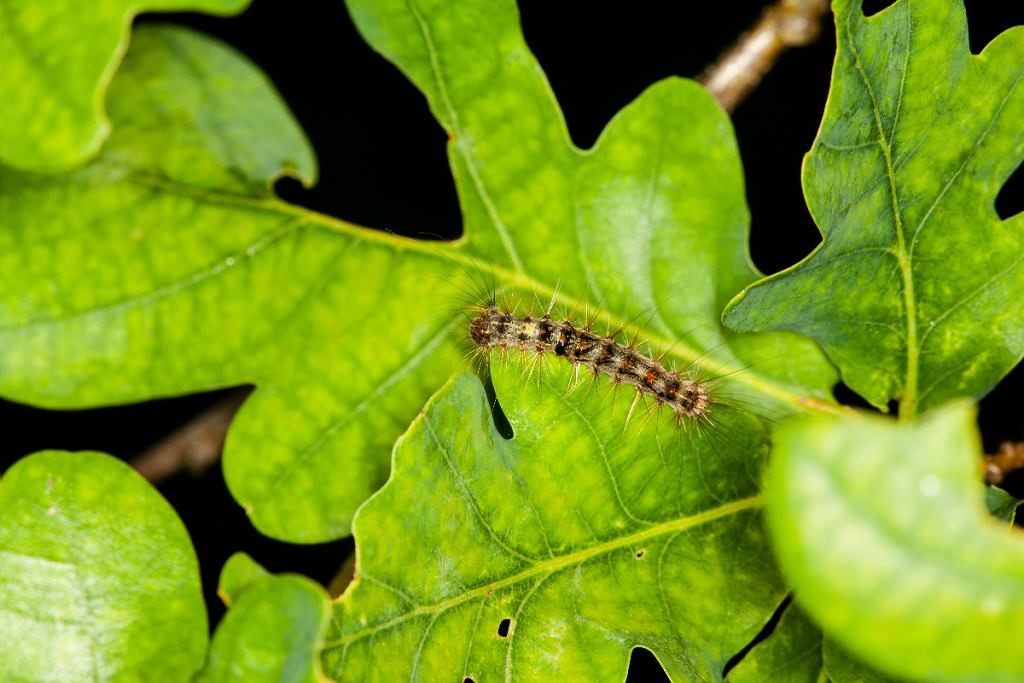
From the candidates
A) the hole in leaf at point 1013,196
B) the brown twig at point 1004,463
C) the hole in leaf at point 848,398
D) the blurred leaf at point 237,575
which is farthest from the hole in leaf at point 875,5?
→ the blurred leaf at point 237,575

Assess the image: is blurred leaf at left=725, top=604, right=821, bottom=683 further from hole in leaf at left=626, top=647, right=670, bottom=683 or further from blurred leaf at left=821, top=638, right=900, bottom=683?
hole in leaf at left=626, top=647, right=670, bottom=683

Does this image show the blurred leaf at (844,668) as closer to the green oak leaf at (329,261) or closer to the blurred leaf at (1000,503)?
the blurred leaf at (1000,503)

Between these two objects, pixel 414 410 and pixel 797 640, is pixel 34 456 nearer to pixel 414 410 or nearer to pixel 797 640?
pixel 414 410

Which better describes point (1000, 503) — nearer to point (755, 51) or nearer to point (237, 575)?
point (755, 51)

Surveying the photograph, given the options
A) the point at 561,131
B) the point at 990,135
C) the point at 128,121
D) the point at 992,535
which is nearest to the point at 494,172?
the point at 561,131

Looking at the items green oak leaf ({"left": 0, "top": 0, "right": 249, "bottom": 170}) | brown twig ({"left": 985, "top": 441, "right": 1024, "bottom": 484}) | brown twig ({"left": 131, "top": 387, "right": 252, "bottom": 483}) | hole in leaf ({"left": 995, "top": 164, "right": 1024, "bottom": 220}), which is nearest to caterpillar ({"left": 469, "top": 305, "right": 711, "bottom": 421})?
→ brown twig ({"left": 985, "top": 441, "right": 1024, "bottom": 484})

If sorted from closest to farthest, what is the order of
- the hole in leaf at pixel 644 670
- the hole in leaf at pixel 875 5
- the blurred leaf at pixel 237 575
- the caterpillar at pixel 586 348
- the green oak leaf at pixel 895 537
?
the green oak leaf at pixel 895 537
the blurred leaf at pixel 237 575
the hole in leaf at pixel 875 5
the caterpillar at pixel 586 348
the hole in leaf at pixel 644 670

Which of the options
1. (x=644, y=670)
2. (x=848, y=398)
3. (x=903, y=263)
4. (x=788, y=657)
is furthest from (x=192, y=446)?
(x=903, y=263)
